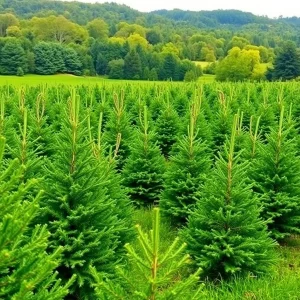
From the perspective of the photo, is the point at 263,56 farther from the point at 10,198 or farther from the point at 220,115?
the point at 10,198

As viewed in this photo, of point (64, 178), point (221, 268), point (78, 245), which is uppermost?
point (64, 178)

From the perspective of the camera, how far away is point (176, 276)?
19.9 feet

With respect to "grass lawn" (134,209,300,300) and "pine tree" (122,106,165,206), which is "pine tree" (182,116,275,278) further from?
"pine tree" (122,106,165,206)

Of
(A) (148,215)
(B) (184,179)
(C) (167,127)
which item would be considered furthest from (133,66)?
(B) (184,179)

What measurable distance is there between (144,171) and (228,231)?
3.55 m

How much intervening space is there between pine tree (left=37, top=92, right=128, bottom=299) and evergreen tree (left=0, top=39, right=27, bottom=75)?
61.8 meters

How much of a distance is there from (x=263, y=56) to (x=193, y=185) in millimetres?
89604

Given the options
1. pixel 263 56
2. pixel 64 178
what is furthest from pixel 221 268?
pixel 263 56

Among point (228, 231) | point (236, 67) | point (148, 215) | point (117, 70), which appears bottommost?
point (117, 70)

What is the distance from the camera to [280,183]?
279 inches

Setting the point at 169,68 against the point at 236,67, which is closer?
the point at 236,67

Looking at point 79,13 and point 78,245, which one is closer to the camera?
point 78,245

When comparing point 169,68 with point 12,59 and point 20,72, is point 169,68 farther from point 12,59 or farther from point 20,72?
point 12,59

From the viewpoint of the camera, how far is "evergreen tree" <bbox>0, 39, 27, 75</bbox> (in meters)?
63.9
